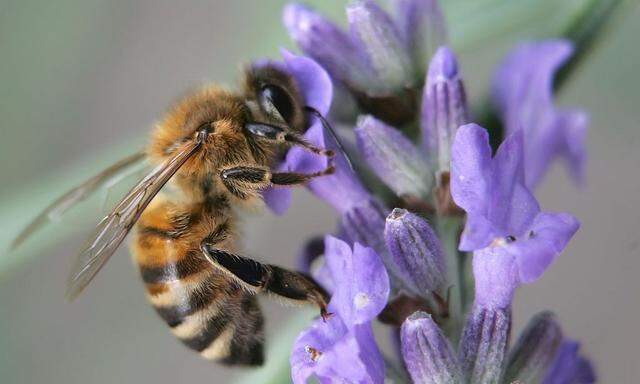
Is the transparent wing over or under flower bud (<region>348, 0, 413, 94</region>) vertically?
under

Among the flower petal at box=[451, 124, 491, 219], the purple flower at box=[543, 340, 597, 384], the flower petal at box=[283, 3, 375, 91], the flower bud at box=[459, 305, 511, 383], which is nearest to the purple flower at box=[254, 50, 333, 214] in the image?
the flower petal at box=[283, 3, 375, 91]

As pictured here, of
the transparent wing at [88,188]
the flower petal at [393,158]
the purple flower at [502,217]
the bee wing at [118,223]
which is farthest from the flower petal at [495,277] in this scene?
the transparent wing at [88,188]

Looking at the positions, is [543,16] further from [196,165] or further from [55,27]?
[55,27]

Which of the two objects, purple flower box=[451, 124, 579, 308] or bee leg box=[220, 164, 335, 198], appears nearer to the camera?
purple flower box=[451, 124, 579, 308]

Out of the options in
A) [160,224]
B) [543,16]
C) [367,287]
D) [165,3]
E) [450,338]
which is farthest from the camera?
[165,3]

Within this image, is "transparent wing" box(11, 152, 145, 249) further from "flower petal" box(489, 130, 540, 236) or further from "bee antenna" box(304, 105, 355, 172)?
"flower petal" box(489, 130, 540, 236)

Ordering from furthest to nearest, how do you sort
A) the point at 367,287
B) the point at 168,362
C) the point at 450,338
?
the point at 168,362 → the point at 450,338 → the point at 367,287

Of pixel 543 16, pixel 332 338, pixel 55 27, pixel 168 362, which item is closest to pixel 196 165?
pixel 332 338

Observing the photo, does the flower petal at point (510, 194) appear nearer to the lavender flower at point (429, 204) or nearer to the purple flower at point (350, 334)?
the lavender flower at point (429, 204)
